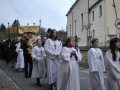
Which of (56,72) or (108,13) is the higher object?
(108,13)

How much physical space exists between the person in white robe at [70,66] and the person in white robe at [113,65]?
3.90 ft

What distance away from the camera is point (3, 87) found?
13484mm

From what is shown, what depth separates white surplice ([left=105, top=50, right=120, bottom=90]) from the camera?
973 cm

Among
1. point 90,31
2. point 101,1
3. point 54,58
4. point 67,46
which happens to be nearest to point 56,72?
point 54,58

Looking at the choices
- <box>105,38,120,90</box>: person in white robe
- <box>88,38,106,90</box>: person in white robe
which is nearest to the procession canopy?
<box>88,38,106,90</box>: person in white robe

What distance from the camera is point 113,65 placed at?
983cm

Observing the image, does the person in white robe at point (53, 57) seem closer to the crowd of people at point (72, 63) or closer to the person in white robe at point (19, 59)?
the crowd of people at point (72, 63)

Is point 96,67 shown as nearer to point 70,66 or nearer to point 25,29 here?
point 70,66

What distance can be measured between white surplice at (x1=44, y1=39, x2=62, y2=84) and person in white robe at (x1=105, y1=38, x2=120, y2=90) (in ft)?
9.57

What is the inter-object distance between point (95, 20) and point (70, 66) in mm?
44679

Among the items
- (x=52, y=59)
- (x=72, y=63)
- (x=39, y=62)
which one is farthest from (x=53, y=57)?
(x=39, y=62)

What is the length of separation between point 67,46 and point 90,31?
160 feet

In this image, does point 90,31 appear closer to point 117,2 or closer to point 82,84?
point 117,2

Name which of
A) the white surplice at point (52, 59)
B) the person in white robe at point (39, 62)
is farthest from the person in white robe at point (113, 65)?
the person in white robe at point (39, 62)
